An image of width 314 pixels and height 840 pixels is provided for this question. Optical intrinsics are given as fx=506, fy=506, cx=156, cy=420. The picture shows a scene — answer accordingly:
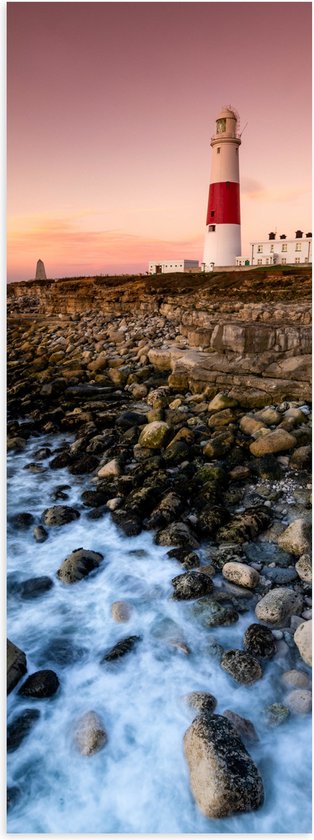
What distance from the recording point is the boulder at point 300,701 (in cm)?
294

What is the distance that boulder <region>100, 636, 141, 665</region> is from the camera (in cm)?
348

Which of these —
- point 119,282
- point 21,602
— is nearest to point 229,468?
point 21,602

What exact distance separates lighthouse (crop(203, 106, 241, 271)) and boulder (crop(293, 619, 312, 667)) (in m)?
32.8

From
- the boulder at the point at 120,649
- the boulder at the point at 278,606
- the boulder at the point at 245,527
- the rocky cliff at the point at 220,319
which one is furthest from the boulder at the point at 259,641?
the rocky cliff at the point at 220,319

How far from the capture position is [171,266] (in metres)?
41.9

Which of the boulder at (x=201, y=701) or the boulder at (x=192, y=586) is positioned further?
the boulder at (x=192, y=586)

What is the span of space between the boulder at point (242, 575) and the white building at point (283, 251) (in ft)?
122

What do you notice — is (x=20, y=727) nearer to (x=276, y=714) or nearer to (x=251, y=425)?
(x=276, y=714)

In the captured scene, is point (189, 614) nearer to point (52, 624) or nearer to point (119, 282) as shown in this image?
point (52, 624)

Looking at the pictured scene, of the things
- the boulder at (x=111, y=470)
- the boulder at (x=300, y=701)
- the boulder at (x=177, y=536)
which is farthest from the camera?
the boulder at (x=111, y=470)

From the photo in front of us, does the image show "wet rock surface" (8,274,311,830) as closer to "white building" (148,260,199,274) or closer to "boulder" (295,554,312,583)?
"boulder" (295,554,312,583)

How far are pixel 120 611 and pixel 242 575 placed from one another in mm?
1001

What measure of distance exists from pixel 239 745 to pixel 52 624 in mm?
1783

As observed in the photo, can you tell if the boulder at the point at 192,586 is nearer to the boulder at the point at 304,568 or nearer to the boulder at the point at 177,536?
the boulder at the point at 177,536
